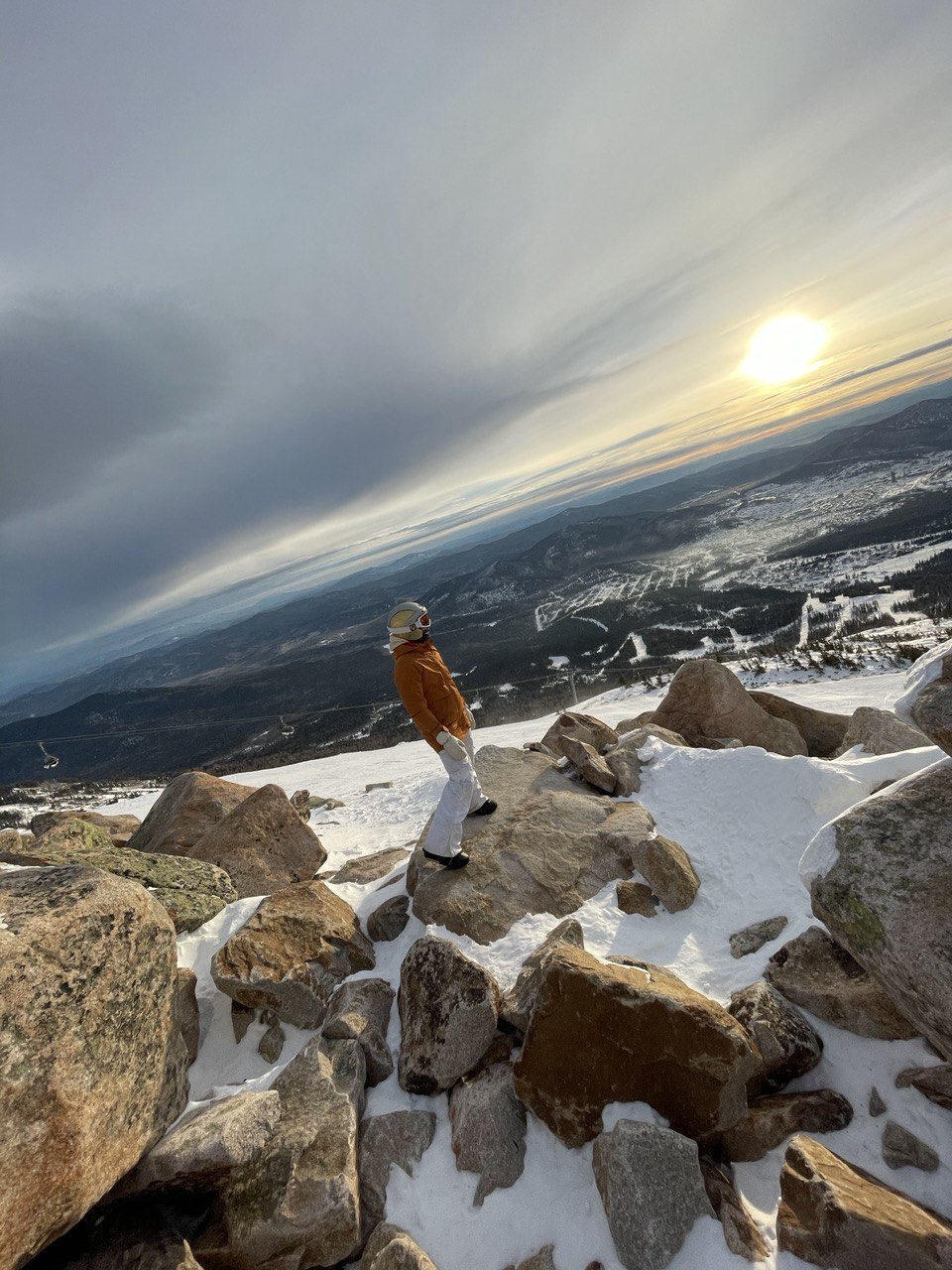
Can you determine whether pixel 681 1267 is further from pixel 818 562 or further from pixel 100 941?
pixel 818 562

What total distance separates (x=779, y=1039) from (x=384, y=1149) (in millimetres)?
2618

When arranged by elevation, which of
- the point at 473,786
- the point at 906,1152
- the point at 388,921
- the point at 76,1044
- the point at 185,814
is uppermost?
the point at 76,1044

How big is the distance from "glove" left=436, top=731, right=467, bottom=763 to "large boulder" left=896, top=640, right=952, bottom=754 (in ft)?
12.1

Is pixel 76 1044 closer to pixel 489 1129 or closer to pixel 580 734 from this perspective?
pixel 489 1129

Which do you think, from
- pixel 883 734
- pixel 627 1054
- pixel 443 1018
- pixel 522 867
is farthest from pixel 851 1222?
pixel 883 734

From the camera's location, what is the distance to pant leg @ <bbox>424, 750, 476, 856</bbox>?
18.2 feet

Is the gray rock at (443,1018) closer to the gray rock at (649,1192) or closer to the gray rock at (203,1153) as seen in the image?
the gray rock at (203,1153)

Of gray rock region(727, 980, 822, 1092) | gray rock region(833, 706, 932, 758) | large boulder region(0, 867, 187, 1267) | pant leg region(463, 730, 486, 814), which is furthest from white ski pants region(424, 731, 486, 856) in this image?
gray rock region(833, 706, 932, 758)

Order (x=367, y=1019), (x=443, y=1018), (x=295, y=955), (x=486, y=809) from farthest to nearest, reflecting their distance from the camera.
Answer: (x=486, y=809)
(x=295, y=955)
(x=367, y=1019)
(x=443, y=1018)

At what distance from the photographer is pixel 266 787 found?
739cm

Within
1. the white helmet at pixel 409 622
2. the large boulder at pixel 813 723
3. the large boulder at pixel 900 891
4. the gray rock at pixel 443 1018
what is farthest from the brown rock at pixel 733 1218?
the large boulder at pixel 813 723

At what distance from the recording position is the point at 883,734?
6.80 meters

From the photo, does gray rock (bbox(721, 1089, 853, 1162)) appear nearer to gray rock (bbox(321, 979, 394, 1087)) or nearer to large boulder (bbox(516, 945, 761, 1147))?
large boulder (bbox(516, 945, 761, 1147))

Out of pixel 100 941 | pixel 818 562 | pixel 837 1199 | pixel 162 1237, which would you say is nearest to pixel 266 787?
pixel 100 941
